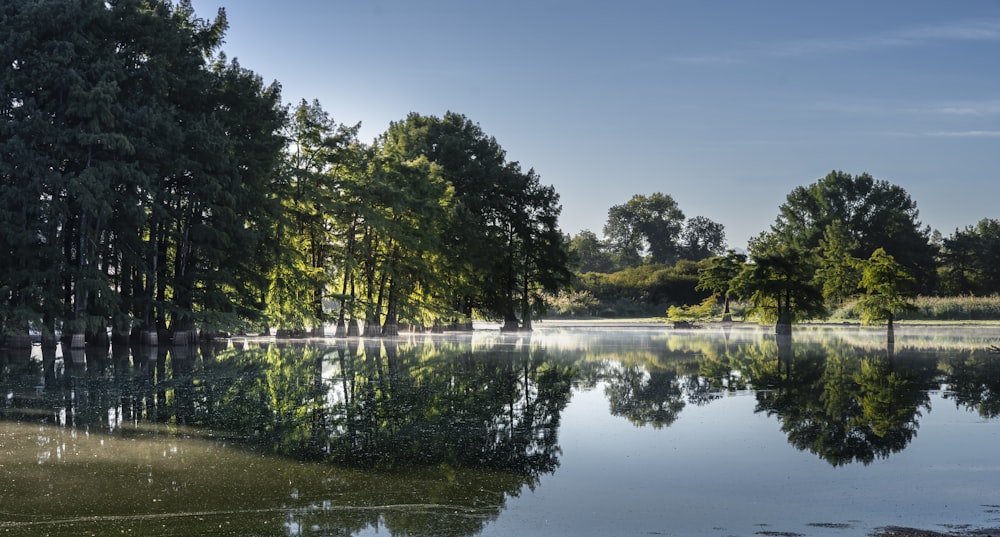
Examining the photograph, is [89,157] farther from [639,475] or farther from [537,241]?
[537,241]

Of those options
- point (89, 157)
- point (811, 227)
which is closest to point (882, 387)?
point (89, 157)

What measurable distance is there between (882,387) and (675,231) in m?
107

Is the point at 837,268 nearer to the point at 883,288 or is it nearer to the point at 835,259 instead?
the point at 835,259

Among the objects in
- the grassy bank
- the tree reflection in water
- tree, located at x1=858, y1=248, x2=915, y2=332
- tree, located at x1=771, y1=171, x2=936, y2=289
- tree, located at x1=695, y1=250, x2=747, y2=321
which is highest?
tree, located at x1=771, y1=171, x2=936, y2=289

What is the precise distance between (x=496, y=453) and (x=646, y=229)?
11489 cm

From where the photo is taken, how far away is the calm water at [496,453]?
7.65 m

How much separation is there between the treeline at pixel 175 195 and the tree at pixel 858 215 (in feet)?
167

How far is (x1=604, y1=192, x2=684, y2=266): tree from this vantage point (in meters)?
123

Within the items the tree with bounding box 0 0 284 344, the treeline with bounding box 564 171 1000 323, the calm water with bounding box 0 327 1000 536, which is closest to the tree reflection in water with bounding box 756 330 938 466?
the calm water with bounding box 0 327 1000 536

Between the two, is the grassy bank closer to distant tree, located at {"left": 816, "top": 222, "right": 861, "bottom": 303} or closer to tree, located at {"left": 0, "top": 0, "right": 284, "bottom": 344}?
distant tree, located at {"left": 816, "top": 222, "right": 861, "bottom": 303}

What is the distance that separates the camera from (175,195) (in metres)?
34.5

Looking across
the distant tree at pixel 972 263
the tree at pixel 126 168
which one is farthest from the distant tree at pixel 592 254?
the tree at pixel 126 168

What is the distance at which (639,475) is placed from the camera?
962cm

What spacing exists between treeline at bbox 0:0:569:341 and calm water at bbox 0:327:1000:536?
9.50 meters
